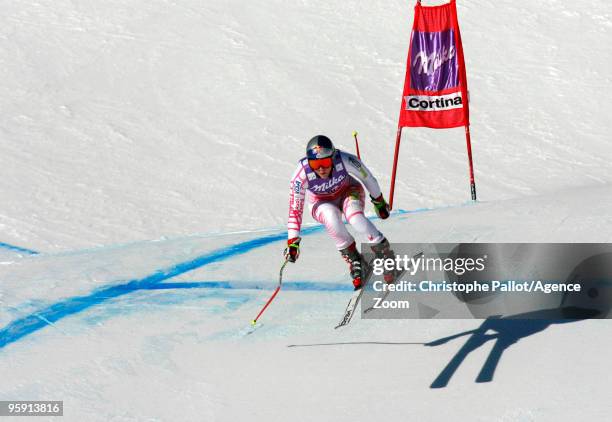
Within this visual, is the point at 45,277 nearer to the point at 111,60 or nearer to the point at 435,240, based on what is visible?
the point at 435,240

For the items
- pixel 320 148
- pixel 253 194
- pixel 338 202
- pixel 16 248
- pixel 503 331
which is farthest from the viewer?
pixel 253 194

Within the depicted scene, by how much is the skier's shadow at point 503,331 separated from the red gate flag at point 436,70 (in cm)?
427

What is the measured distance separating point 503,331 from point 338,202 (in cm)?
155

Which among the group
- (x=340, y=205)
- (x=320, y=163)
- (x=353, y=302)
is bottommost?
(x=353, y=302)

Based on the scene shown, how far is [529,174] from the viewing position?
39.7ft

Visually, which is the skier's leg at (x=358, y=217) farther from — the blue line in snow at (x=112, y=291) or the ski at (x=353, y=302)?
the blue line in snow at (x=112, y=291)

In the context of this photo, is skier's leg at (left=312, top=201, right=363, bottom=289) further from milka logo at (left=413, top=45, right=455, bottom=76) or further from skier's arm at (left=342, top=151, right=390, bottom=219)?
milka logo at (left=413, top=45, right=455, bottom=76)

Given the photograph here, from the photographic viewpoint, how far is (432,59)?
963 cm

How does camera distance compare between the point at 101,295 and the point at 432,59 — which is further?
the point at 432,59

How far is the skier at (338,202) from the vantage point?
5902 millimetres

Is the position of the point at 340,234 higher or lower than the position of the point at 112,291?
higher

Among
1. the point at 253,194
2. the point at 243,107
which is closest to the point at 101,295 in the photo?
the point at 253,194

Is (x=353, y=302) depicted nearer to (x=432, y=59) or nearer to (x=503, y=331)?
(x=503, y=331)

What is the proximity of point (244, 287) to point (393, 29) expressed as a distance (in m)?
10.1
